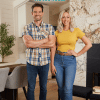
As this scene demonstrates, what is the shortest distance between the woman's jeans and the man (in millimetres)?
162

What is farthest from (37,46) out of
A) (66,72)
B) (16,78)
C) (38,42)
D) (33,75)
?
(16,78)

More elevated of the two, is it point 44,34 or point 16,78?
point 44,34

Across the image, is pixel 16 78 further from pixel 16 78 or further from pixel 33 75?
pixel 33 75

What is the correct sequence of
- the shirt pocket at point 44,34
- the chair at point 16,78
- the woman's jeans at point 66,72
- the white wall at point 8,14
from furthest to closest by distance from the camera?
the white wall at point 8,14 → the chair at point 16,78 → the shirt pocket at point 44,34 → the woman's jeans at point 66,72

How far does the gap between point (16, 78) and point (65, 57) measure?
1155 millimetres

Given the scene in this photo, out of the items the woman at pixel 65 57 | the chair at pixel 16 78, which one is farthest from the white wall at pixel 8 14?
the woman at pixel 65 57

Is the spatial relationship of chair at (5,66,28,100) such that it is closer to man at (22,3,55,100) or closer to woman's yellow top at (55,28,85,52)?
man at (22,3,55,100)

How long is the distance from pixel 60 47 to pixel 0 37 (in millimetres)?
3729

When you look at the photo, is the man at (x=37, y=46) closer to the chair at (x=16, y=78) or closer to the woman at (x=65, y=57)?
Answer: the woman at (x=65, y=57)

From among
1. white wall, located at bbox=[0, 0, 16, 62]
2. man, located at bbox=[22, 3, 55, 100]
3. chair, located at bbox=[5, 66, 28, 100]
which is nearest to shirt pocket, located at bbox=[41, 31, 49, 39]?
man, located at bbox=[22, 3, 55, 100]

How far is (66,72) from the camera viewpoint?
1.80m

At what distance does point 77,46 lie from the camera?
3.81 m

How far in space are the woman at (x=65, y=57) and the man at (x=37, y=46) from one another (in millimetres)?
106

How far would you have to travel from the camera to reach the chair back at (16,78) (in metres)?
2.52
